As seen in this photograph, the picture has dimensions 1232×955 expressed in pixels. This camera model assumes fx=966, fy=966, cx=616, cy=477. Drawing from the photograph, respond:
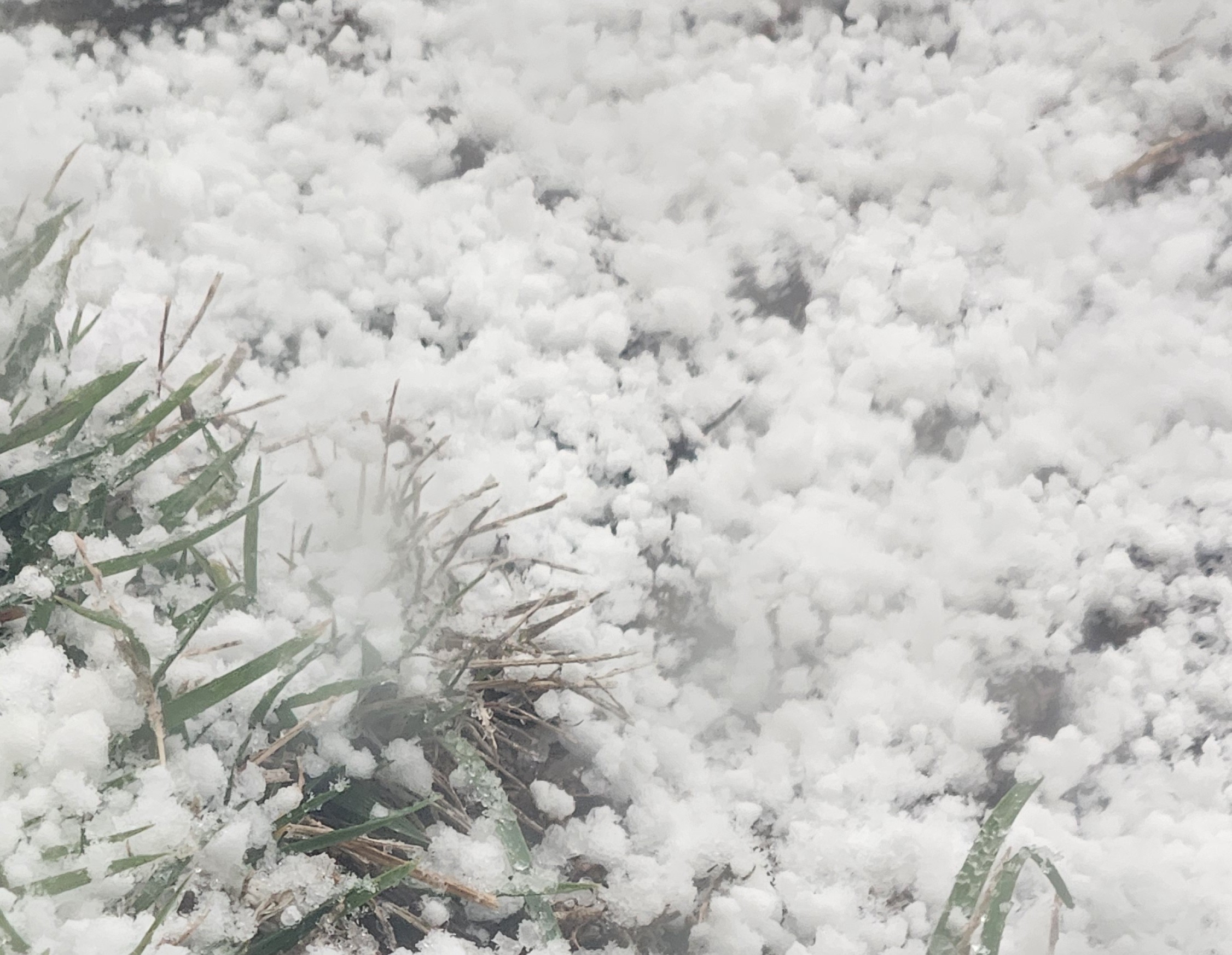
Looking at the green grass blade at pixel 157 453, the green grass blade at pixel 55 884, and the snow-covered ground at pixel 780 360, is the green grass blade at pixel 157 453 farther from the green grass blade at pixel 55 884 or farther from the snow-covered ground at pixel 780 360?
the green grass blade at pixel 55 884

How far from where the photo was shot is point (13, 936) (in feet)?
1.87

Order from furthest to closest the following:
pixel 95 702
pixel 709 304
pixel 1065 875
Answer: pixel 709 304, pixel 1065 875, pixel 95 702

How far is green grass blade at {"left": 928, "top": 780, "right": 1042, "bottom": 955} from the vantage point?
800mm

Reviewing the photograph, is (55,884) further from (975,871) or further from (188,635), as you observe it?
(975,871)

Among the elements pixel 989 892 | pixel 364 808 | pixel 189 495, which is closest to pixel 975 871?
pixel 989 892

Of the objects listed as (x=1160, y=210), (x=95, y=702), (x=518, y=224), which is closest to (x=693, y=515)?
(x=518, y=224)

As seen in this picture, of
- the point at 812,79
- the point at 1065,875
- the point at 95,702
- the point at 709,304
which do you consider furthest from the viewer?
the point at 812,79

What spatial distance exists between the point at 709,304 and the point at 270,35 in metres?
0.66

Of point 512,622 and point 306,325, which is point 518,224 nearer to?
point 306,325

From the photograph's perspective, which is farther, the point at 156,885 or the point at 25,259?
the point at 25,259

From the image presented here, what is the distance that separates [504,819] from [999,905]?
410 millimetres

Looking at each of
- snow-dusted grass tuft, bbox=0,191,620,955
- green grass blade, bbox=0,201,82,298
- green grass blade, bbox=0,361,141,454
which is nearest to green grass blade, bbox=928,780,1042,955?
snow-dusted grass tuft, bbox=0,191,620,955

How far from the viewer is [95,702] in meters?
0.68

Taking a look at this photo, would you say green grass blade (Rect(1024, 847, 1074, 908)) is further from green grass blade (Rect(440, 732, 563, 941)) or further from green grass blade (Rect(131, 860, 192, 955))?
green grass blade (Rect(131, 860, 192, 955))
